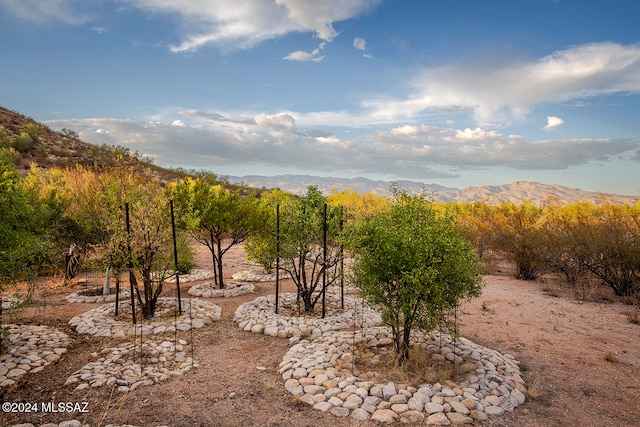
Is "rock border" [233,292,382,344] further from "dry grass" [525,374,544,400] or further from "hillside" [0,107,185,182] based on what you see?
"hillside" [0,107,185,182]

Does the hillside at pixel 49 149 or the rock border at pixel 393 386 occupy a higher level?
the hillside at pixel 49 149

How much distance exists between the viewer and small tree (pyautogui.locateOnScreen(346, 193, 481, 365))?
6.23 metres

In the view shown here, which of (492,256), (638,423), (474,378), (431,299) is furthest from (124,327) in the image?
(492,256)

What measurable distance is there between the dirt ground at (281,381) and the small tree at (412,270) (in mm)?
1938

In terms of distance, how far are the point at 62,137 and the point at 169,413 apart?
53585 mm

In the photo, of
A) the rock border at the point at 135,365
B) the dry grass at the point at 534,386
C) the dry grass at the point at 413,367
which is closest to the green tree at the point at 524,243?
the dry grass at the point at 534,386

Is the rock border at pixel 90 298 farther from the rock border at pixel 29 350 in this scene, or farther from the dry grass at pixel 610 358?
the dry grass at pixel 610 358

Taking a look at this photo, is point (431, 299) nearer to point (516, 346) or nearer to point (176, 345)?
point (516, 346)

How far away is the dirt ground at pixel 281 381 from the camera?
5.39 m

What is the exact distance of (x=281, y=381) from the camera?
6617 mm

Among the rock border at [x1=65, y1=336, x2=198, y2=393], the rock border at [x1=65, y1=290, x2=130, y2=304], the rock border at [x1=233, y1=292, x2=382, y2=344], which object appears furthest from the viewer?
the rock border at [x1=65, y1=290, x2=130, y2=304]

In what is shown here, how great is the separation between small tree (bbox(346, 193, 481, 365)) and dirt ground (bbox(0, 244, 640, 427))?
1.94 m

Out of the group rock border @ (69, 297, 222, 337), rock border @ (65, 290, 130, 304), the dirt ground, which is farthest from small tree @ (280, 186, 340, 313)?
rock border @ (65, 290, 130, 304)

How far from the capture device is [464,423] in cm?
518
